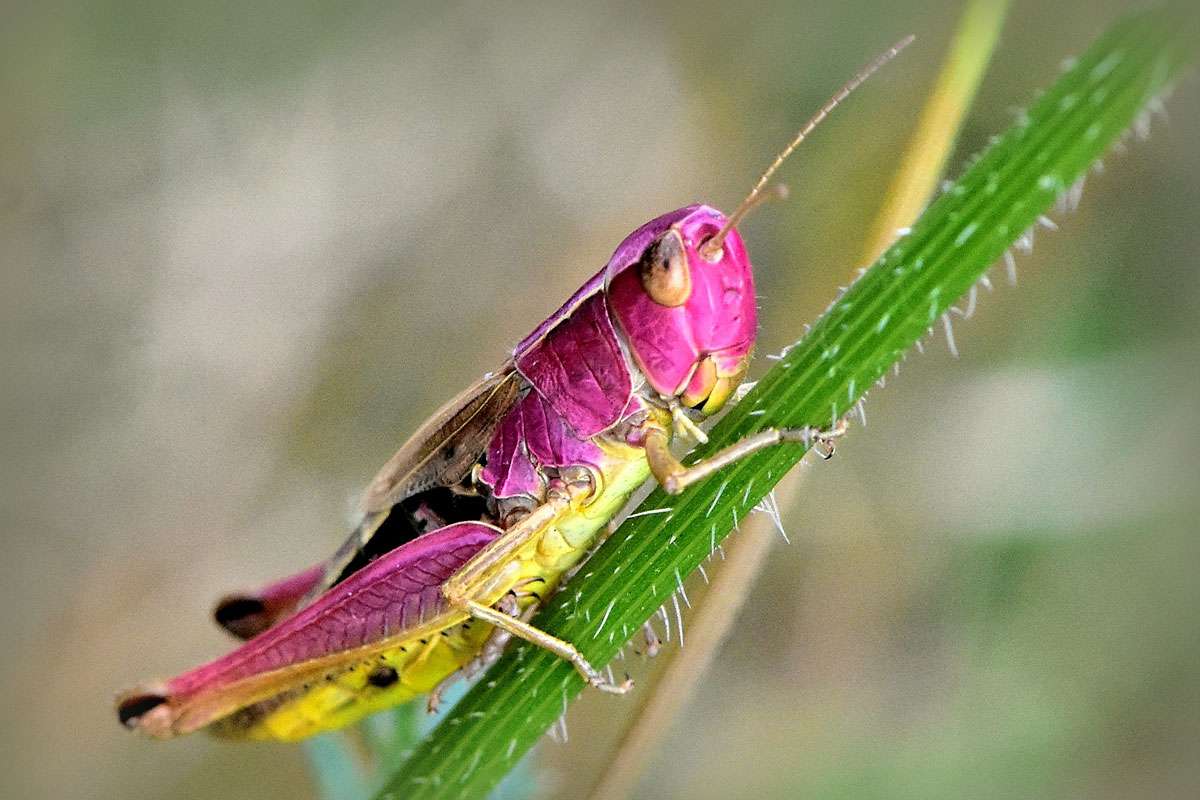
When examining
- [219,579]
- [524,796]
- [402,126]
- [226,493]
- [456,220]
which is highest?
[402,126]

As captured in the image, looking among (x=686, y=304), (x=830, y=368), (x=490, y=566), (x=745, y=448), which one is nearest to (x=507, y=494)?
(x=490, y=566)

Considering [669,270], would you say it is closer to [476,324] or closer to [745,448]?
[745,448]

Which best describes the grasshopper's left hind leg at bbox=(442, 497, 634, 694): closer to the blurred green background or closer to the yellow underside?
the yellow underside

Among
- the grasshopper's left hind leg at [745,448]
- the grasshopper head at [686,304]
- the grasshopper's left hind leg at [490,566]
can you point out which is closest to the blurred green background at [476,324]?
the grasshopper head at [686,304]

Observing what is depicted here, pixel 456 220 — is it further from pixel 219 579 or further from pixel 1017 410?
pixel 1017 410

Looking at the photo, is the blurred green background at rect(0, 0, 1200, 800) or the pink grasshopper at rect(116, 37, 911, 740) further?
the blurred green background at rect(0, 0, 1200, 800)

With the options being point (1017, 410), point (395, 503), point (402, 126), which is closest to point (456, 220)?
point (402, 126)

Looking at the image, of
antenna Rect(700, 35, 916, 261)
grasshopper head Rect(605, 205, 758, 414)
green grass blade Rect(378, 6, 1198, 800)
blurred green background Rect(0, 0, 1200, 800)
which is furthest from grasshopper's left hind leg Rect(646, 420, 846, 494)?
blurred green background Rect(0, 0, 1200, 800)
